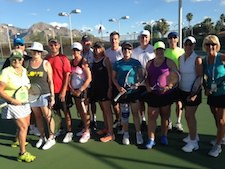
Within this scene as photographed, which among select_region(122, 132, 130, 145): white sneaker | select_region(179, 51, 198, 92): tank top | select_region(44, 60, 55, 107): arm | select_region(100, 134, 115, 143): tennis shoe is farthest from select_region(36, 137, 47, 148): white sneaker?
select_region(179, 51, 198, 92): tank top

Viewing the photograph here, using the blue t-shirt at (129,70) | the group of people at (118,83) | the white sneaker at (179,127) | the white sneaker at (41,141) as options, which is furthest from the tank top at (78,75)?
the white sneaker at (179,127)

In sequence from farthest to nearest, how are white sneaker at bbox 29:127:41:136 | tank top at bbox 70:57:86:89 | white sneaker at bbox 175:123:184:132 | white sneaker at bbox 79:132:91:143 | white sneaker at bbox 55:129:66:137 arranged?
white sneaker at bbox 29:127:41:136
white sneaker at bbox 55:129:66:137
white sneaker at bbox 175:123:184:132
white sneaker at bbox 79:132:91:143
tank top at bbox 70:57:86:89

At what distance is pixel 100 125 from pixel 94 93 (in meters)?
1.17

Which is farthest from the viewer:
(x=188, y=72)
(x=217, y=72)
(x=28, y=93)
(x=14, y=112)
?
(x=28, y=93)

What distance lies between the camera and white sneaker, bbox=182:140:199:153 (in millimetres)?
4459

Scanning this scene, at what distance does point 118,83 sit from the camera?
15.8ft

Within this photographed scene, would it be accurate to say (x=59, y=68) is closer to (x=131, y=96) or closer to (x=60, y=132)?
(x=131, y=96)

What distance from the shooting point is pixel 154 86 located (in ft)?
14.9

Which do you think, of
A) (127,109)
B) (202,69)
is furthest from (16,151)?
(202,69)

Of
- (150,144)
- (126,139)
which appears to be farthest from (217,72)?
(126,139)

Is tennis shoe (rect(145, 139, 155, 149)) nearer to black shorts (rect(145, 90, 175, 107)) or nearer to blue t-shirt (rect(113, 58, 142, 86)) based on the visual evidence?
black shorts (rect(145, 90, 175, 107))

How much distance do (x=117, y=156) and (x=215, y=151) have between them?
153cm

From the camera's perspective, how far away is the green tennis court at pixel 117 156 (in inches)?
162

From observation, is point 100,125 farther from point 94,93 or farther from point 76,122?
point 94,93
